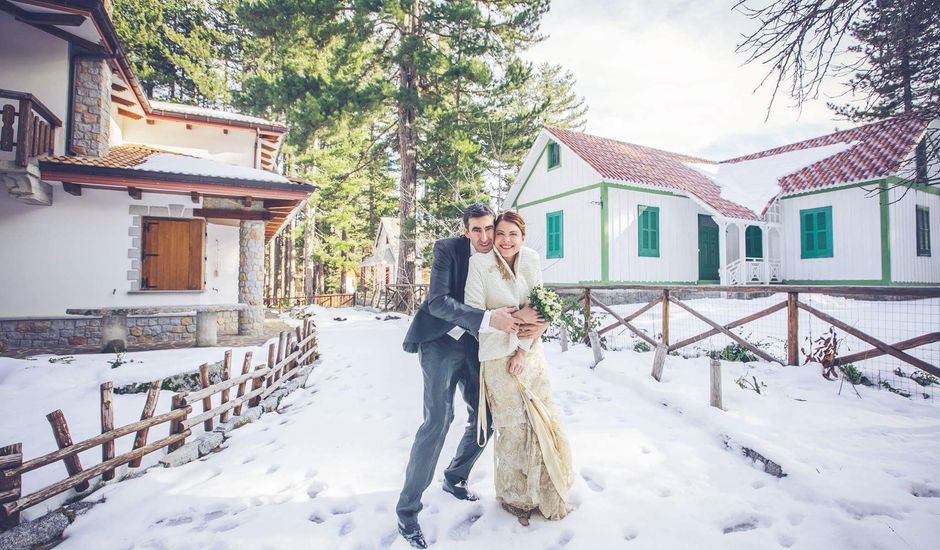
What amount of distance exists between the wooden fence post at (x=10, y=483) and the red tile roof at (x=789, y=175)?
41.9 ft

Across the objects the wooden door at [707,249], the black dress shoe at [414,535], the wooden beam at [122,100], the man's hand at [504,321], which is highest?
the wooden beam at [122,100]

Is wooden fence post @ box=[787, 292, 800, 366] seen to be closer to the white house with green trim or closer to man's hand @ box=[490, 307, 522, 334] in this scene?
man's hand @ box=[490, 307, 522, 334]

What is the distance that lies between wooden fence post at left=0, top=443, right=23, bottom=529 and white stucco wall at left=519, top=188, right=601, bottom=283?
12299 mm

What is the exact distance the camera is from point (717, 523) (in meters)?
2.66

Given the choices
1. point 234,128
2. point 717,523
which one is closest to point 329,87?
point 234,128

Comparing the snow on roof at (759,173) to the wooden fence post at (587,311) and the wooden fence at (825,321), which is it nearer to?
the wooden fence post at (587,311)

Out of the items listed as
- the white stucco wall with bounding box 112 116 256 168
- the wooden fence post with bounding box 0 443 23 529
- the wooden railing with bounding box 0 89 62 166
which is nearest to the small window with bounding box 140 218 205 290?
the wooden railing with bounding box 0 89 62 166

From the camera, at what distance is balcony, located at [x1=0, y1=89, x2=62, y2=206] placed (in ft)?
23.4

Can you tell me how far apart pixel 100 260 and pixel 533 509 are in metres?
9.90

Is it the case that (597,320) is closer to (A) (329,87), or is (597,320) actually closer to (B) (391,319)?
(B) (391,319)

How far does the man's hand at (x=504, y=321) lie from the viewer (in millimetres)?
2398

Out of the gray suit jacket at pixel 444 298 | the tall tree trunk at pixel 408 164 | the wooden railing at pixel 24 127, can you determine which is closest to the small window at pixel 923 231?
the tall tree trunk at pixel 408 164

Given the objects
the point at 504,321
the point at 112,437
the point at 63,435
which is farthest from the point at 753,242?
the point at 63,435

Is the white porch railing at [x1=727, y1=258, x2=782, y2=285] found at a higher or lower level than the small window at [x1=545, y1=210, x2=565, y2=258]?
lower
